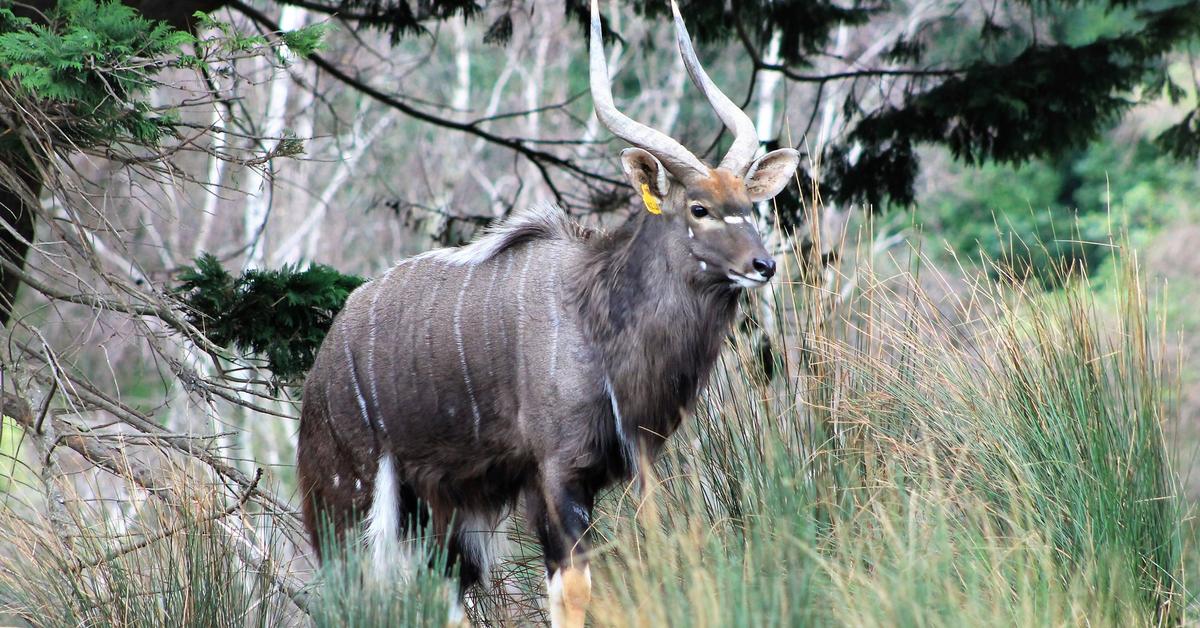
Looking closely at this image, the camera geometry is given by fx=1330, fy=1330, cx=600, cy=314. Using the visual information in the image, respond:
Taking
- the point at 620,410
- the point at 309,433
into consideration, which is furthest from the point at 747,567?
the point at 309,433

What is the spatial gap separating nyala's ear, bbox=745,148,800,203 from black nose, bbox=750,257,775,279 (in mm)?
478

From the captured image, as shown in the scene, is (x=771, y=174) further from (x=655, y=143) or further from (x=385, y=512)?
(x=385, y=512)

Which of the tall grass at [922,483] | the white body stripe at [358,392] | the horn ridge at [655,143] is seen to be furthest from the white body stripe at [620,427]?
the white body stripe at [358,392]

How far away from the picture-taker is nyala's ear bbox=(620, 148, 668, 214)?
13.6 ft

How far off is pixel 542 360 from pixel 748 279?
0.72 metres

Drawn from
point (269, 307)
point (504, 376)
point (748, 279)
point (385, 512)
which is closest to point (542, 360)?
point (504, 376)

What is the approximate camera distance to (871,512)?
12.3 feet

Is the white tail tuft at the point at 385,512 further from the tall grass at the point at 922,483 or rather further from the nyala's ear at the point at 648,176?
the nyala's ear at the point at 648,176

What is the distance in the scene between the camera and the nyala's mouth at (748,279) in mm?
3990

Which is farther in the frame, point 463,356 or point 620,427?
point 463,356

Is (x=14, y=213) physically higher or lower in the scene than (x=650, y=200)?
higher

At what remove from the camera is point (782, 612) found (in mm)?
3029

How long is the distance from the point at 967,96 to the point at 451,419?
11.3ft

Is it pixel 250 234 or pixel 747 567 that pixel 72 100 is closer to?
pixel 747 567
